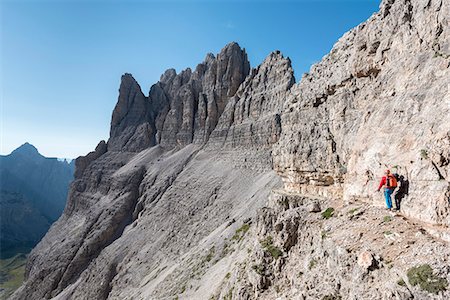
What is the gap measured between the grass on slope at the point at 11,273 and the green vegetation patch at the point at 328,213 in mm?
119582

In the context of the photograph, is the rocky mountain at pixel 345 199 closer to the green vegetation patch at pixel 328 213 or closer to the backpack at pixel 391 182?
the green vegetation patch at pixel 328 213

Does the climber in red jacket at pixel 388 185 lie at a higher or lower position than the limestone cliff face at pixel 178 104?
lower

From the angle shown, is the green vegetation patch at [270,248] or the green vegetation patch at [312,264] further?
the green vegetation patch at [270,248]

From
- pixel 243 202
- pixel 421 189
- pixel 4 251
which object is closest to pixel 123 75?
pixel 243 202

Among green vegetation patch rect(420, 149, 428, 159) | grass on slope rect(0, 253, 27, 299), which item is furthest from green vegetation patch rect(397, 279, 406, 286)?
grass on slope rect(0, 253, 27, 299)

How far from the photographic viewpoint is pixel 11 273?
123 metres

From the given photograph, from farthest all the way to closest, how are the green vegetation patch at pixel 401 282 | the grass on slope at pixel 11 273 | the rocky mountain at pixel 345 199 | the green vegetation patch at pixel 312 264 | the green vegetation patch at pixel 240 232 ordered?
1. the grass on slope at pixel 11 273
2. the green vegetation patch at pixel 240 232
3. the green vegetation patch at pixel 312 264
4. the rocky mountain at pixel 345 199
5. the green vegetation patch at pixel 401 282

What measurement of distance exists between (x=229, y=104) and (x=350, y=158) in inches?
2871

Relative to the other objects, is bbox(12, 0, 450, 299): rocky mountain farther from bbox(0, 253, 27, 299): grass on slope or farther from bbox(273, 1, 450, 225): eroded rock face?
bbox(0, 253, 27, 299): grass on slope

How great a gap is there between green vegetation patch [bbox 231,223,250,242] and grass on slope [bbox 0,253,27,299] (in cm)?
10101

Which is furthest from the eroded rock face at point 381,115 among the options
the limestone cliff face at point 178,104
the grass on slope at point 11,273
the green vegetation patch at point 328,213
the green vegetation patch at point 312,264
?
the grass on slope at point 11,273

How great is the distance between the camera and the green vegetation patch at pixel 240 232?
34.9m

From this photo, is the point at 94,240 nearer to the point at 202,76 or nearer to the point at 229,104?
the point at 229,104

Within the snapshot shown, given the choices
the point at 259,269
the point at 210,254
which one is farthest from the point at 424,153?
the point at 210,254
